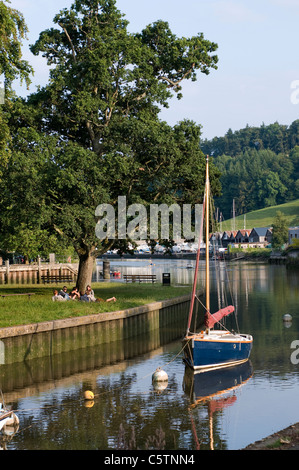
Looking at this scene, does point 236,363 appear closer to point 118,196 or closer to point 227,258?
point 118,196

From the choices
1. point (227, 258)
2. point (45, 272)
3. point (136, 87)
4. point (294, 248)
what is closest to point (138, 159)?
point (136, 87)

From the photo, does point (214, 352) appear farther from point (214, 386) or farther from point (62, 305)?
point (62, 305)

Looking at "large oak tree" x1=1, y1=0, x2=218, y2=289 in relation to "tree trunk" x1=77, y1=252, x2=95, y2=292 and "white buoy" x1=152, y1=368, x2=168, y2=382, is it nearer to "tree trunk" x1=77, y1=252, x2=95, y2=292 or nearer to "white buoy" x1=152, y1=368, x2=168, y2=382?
"tree trunk" x1=77, y1=252, x2=95, y2=292

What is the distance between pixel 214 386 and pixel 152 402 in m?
4.73

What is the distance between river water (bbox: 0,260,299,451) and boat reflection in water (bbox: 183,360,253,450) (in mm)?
45

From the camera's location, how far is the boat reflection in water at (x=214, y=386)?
28141 millimetres

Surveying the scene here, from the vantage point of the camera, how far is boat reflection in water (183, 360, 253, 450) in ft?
92.3

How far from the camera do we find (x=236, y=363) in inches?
1382
